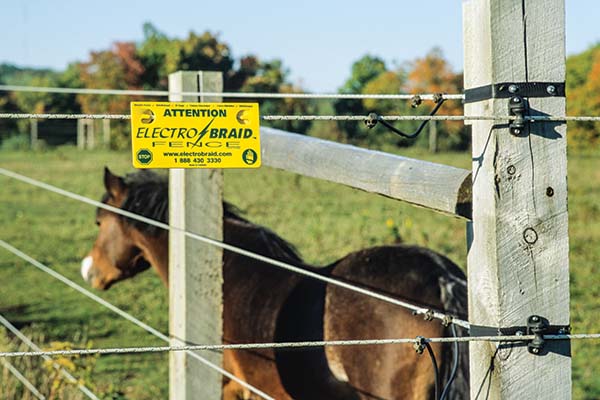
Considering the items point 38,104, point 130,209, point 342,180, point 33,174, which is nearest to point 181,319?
point 342,180

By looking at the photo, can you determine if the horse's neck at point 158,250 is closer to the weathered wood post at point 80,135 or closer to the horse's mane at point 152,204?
the horse's mane at point 152,204

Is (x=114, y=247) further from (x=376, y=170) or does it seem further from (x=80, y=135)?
(x=80, y=135)

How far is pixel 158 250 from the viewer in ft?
13.9

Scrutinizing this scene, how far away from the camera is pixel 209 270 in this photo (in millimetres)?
2652

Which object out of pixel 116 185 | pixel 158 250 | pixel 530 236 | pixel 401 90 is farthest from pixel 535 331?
pixel 401 90

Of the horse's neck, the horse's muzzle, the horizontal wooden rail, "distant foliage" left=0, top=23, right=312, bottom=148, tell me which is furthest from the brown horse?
"distant foliage" left=0, top=23, right=312, bottom=148

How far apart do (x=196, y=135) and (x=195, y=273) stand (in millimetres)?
932

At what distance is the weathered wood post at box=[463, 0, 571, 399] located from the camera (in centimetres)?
156

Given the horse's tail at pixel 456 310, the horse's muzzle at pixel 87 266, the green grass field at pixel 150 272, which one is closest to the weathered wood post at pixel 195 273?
the horse's tail at pixel 456 310

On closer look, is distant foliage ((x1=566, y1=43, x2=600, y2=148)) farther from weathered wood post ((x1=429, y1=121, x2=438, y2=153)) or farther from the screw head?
the screw head

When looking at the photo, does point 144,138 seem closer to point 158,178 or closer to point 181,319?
point 181,319

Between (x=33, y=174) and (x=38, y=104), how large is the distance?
22921 mm

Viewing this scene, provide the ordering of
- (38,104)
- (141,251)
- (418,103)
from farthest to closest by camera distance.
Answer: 1. (38,104)
2. (141,251)
3. (418,103)

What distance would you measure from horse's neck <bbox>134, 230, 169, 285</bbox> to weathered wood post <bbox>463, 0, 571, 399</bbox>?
9.02 ft
